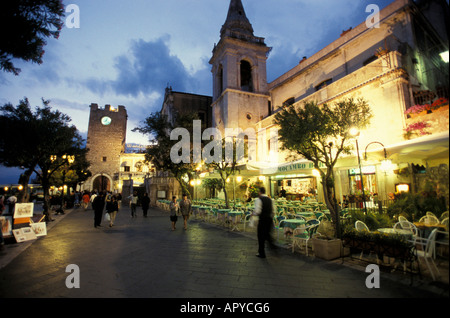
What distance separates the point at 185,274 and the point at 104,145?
5084cm

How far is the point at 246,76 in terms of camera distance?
29.1 metres

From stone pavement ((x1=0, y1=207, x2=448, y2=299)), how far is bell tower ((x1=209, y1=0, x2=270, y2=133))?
1864 centimetres

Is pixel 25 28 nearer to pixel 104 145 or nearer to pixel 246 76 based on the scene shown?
pixel 246 76

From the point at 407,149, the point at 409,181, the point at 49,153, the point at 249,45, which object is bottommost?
the point at 409,181

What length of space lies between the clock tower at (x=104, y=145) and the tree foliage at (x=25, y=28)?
143ft

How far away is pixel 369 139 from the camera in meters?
11.9

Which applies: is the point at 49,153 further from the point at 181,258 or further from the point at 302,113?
the point at 302,113

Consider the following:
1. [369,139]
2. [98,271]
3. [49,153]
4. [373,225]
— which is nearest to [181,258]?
[98,271]

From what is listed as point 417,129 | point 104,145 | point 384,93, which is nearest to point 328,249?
point 417,129

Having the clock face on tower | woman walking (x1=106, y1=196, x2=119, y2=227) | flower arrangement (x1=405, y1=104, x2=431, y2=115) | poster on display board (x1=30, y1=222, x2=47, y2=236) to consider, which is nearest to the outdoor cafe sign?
flower arrangement (x1=405, y1=104, x2=431, y2=115)

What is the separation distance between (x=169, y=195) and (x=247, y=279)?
21968 millimetres
